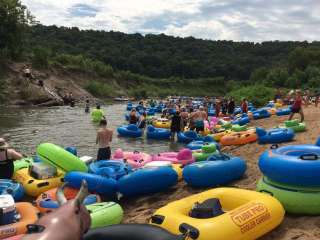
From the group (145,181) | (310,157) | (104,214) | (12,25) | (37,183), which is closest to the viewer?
(310,157)

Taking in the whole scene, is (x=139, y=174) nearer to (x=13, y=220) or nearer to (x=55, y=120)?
(x=13, y=220)

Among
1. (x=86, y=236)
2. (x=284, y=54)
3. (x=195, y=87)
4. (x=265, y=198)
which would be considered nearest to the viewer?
(x=86, y=236)

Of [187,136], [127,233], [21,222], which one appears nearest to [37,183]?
[21,222]

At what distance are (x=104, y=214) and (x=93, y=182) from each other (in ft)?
A: 4.51

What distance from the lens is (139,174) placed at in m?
7.36

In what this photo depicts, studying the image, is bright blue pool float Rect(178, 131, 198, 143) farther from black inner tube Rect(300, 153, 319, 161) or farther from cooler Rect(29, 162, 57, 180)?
black inner tube Rect(300, 153, 319, 161)

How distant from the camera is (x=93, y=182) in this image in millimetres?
7188

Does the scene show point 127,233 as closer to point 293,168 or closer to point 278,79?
point 293,168

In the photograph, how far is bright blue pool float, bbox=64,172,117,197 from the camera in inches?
281

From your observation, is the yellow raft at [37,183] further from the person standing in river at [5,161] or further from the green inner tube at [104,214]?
the green inner tube at [104,214]

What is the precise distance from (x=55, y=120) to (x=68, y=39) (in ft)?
208

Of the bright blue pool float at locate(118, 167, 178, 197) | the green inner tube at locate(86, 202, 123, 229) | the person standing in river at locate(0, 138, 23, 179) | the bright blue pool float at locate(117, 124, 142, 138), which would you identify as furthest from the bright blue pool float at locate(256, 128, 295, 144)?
the person standing in river at locate(0, 138, 23, 179)

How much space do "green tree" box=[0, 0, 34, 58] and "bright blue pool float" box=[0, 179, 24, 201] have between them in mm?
30046

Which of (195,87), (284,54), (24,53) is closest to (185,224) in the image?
(24,53)
